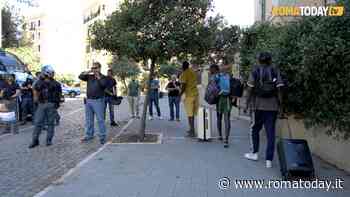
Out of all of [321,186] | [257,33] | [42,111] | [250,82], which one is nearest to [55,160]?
[42,111]

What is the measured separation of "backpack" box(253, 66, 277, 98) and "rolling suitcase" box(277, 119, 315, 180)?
89 cm

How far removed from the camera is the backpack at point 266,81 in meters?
7.75

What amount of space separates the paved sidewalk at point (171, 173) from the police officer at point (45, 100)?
148 cm

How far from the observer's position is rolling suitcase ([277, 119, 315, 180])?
22.7 ft

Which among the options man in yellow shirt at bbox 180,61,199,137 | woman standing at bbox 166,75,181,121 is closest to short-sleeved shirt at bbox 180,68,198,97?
man in yellow shirt at bbox 180,61,199,137

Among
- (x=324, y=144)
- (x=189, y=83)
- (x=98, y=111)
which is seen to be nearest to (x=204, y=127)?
(x=189, y=83)

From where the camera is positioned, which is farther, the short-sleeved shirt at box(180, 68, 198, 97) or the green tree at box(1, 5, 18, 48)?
the green tree at box(1, 5, 18, 48)

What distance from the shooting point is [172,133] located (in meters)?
12.8

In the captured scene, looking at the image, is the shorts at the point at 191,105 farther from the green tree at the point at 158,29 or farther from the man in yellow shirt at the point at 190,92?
the green tree at the point at 158,29

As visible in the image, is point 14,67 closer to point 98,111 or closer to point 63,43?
point 98,111

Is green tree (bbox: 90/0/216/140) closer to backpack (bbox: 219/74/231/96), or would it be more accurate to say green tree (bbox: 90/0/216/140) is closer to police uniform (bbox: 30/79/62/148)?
backpack (bbox: 219/74/231/96)

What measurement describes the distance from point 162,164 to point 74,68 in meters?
88.8

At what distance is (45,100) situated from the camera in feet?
34.5

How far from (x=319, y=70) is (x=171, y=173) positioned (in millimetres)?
2614
